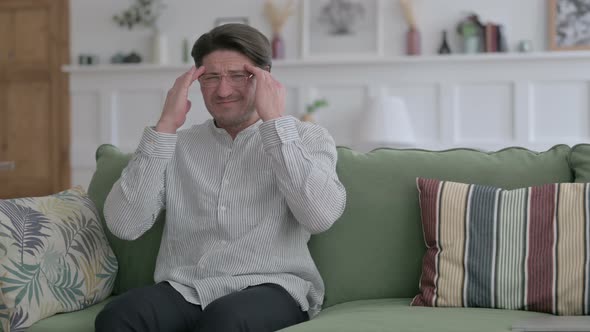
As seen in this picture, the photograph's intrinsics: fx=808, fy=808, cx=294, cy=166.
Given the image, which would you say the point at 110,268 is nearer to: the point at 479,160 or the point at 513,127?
the point at 479,160

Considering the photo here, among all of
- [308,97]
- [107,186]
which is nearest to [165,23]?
[308,97]

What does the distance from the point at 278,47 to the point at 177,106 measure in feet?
10.9

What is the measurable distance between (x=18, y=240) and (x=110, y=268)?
0.30 meters

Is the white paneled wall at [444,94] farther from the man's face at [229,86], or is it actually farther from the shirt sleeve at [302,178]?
the shirt sleeve at [302,178]

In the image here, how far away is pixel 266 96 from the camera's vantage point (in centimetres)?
210

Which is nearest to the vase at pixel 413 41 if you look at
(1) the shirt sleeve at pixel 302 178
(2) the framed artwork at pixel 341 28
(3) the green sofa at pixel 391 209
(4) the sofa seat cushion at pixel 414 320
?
(2) the framed artwork at pixel 341 28

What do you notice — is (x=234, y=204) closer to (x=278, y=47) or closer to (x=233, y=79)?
(x=233, y=79)

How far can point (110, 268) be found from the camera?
2.25 meters

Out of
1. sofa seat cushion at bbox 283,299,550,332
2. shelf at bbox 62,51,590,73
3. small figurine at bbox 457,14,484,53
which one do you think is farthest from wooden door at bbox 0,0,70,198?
sofa seat cushion at bbox 283,299,550,332

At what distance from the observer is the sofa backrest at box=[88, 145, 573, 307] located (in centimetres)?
214

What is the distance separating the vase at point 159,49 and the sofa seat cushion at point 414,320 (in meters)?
3.93

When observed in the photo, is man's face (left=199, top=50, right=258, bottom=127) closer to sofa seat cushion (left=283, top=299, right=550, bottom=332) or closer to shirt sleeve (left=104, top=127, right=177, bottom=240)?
shirt sleeve (left=104, top=127, right=177, bottom=240)

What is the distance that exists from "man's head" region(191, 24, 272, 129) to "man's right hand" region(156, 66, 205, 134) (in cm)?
4

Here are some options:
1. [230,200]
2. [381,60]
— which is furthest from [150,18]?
[230,200]
